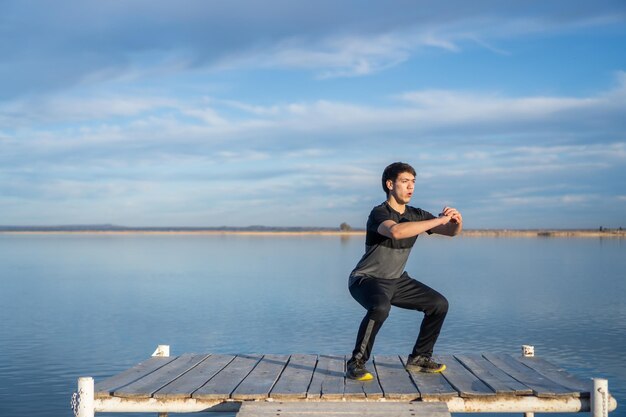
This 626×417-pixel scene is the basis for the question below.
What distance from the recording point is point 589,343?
16.4 metres

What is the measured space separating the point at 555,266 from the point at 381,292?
33515 mm

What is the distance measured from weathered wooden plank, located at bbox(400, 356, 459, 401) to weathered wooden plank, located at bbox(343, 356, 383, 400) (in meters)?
0.41

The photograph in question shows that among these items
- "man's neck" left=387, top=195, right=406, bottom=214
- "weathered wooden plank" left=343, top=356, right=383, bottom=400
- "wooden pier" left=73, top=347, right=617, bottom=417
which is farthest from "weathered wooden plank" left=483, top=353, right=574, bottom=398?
"man's neck" left=387, top=195, right=406, bottom=214

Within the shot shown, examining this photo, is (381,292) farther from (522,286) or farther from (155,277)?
(155,277)

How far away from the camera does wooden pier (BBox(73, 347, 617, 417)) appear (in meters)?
7.31

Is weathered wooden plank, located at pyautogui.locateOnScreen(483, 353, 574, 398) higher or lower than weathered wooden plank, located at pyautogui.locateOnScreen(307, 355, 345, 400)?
lower

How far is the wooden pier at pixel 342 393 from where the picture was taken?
7.31m

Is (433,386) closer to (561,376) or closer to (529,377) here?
(529,377)

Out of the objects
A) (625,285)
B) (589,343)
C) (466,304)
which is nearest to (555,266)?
(625,285)

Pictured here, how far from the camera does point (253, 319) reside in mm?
19609

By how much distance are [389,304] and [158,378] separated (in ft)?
8.37

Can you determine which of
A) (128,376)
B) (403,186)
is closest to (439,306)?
(403,186)

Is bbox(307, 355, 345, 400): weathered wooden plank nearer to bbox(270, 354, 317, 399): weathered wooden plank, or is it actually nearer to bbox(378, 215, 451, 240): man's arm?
bbox(270, 354, 317, 399): weathered wooden plank

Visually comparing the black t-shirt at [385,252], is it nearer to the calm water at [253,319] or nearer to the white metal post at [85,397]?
the white metal post at [85,397]
